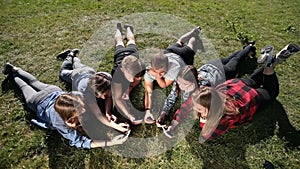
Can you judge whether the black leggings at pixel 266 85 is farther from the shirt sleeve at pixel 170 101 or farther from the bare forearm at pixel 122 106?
the bare forearm at pixel 122 106

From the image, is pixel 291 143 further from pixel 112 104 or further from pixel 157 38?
pixel 157 38

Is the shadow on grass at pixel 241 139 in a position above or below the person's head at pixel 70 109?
below

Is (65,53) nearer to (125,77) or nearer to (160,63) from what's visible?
(125,77)

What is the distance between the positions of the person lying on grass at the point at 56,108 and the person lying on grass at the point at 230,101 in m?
1.34

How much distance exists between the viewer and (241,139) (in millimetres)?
4547

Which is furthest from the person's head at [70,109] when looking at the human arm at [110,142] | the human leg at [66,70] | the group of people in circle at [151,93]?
the human leg at [66,70]

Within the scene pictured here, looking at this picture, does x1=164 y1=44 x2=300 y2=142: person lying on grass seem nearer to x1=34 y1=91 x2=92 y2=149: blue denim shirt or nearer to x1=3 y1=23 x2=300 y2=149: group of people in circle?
x1=3 y1=23 x2=300 y2=149: group of people in circle

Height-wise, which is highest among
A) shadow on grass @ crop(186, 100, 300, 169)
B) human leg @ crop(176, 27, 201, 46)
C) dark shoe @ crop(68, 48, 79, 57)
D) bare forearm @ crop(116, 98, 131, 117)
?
human leg @ crop(176, 27, 201, 46)

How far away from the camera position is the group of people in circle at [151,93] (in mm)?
3809

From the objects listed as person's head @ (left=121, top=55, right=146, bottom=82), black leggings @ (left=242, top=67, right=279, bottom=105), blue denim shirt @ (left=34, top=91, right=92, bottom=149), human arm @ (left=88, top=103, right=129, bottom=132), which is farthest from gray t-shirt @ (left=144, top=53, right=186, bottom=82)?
blue denim shirt @ (left=34, top=91, right=92, bottom=149)

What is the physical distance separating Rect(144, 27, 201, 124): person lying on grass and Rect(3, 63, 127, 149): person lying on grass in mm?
897

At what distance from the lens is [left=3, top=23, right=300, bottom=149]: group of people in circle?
3809 mm

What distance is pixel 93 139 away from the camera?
14.3 feet

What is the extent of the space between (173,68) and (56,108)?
2.04m
